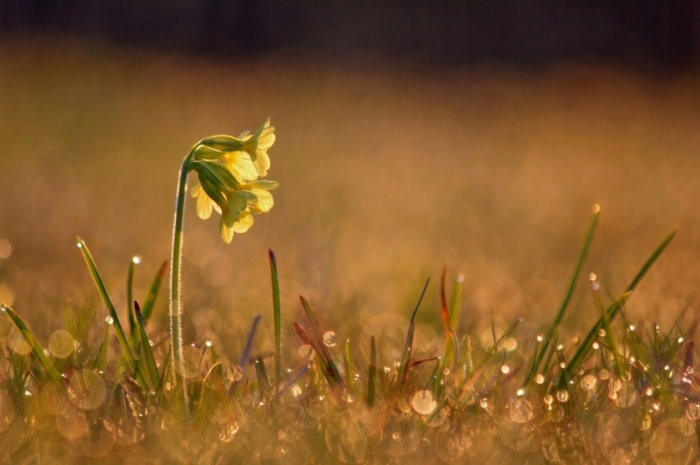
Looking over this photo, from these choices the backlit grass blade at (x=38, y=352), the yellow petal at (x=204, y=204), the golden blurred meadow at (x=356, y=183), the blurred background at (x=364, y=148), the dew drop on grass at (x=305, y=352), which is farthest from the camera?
the blurred background at (x=364, y=148)

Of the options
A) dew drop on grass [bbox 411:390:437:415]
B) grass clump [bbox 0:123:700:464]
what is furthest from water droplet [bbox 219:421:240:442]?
dew drop on grass [bbox 411:390:437:415]

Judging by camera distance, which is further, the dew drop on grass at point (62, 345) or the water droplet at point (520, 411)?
the dew drop on grass at point (62, 345)

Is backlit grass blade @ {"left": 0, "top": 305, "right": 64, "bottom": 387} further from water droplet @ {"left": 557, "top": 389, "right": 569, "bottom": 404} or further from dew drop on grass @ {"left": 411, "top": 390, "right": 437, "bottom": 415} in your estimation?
water droplet @ {"left": 557, "top": 389, "right": 569, "bottom": 404}

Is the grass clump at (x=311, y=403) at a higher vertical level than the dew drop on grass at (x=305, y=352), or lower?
higher

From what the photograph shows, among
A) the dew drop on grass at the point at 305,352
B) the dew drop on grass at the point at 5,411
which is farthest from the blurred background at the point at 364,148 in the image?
the dew drop on grass at the point at 5,411

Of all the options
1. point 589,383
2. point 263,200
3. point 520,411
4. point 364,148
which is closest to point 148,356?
point 263,200

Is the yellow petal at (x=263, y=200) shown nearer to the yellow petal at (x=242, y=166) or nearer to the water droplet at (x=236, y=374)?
the yellow petal at (x=242, y=166)

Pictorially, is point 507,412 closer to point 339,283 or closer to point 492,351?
point 492,351

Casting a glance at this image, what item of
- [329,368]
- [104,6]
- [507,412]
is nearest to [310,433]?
[329,368]
